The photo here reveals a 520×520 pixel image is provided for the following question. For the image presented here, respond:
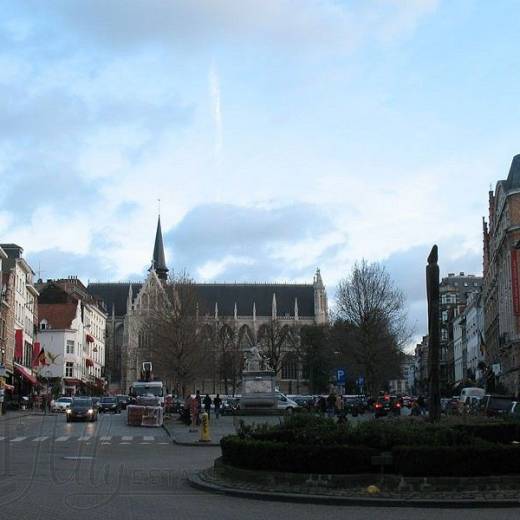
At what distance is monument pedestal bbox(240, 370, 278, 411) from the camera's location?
5150 cm

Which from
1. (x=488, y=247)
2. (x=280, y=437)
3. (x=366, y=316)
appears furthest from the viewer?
(x=488, y=247)

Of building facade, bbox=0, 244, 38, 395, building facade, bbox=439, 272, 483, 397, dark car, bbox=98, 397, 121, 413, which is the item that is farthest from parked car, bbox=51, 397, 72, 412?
building facade, bbox=439, 272, 483, 397

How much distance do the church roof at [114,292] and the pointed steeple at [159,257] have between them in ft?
22.2

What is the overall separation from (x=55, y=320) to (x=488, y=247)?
5420 centimetres

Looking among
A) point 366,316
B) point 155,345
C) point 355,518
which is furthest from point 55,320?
point 355,518

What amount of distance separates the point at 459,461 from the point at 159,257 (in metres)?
135

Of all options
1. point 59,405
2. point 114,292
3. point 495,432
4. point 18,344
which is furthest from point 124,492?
point 114,292

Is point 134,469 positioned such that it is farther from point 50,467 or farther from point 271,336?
point 271,336

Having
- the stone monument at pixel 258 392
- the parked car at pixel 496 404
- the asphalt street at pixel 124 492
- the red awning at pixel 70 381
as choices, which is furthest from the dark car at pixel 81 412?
the red awning at pixel 70 381

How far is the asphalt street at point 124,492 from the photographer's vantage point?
492 inches

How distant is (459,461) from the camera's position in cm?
1442

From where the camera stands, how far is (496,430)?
17.6 metres

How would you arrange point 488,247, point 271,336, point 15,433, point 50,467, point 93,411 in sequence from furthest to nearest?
point 271,336 → point 488,247 → point 93,411 → point 15,433 → point 50,467

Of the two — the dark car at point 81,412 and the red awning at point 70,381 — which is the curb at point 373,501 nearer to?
the dark car at point 81,412
